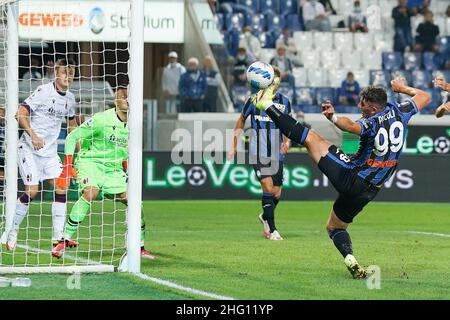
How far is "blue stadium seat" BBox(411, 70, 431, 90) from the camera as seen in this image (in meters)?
30.3

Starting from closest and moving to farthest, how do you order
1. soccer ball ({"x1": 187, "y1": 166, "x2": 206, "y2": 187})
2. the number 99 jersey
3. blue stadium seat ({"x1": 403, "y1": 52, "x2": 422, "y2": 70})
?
the number 99 jersey < soccer ball ({"x1": 187, "y1": 166, "x2": 206, "y2": 187}) < blue stadium seat ({"x1": 403, "y1": 52, "x2": 422, "y2": 70})

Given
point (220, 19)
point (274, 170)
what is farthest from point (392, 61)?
point (274, 170)

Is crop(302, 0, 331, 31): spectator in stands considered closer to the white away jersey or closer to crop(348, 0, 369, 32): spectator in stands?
crop(348, 0, 369, 32): spectator in stands

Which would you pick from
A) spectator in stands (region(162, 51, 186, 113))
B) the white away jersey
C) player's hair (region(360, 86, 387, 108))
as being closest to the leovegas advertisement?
spectator in stands (region(162, 51, 186, 113))

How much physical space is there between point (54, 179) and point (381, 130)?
4814 mm

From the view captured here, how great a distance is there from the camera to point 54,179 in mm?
14055

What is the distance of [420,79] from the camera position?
30453mm

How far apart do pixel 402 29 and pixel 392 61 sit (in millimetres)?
1070

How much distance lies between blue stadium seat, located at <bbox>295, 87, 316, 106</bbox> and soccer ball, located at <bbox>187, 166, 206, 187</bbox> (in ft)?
16.4

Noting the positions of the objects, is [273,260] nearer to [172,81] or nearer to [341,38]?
[172,81]

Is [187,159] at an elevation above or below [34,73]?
below

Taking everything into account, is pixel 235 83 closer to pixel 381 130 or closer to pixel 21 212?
pixel 21 212
